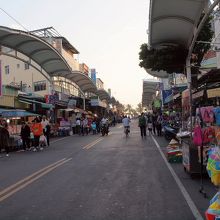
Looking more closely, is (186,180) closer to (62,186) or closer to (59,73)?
(62,186)

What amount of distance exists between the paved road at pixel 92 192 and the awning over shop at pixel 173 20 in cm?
542

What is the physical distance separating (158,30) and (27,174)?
28.1 ft

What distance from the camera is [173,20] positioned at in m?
17.6

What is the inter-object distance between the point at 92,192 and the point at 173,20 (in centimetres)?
962

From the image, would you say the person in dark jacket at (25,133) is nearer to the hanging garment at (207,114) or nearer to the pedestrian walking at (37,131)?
the pedestrian walking at (37,131)

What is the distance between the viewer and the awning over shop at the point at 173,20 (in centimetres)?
1576

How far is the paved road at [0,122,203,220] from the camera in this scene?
798cm

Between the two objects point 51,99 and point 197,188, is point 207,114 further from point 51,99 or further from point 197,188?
point 51,99

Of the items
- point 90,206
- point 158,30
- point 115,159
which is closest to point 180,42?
point 158,30

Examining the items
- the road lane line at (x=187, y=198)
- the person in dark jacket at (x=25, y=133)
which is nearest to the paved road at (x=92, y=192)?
the road lane line at (x=187, y=198)

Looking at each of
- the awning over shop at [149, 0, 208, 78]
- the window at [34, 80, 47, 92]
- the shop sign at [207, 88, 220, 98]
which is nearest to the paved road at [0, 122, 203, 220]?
the shop sign at [207, 88, 220, 98]

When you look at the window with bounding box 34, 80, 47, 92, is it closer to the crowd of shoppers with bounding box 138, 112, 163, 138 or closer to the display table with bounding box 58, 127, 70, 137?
the display table with bounding box 58, 127, 70, 137

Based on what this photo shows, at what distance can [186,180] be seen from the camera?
11680mm

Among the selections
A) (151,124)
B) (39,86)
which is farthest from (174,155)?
(39,86)
